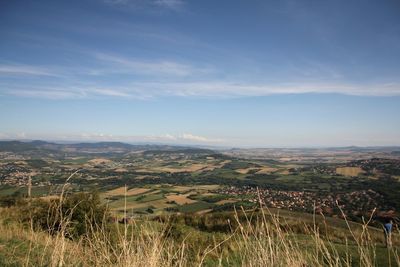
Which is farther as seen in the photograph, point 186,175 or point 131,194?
point 186,175

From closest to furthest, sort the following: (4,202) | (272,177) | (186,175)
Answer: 1. (4,202)
2. (272,177)
3. (186,175)

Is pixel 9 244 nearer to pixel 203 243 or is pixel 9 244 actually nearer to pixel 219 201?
pixel 203 243

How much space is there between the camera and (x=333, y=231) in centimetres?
1655

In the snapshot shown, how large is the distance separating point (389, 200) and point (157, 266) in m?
45.4

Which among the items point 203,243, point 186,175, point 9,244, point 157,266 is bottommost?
point 186,175

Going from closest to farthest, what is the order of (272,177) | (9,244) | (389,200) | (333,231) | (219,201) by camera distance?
(9,244), (333,231), (389,200), (219,201), (272,177)

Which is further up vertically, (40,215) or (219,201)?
(40,215)

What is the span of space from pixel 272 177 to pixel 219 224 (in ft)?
228

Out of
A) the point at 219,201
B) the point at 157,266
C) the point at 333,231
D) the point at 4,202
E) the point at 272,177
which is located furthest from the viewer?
the point at 272,177

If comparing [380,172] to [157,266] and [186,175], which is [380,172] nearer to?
[186,175]

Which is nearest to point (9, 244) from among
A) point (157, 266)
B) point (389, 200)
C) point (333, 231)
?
point (157, 266)

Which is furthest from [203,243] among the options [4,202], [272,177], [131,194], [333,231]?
[272,177]

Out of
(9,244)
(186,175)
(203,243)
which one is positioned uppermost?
(9,244)

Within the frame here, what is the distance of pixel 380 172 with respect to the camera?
7875 centimetres
